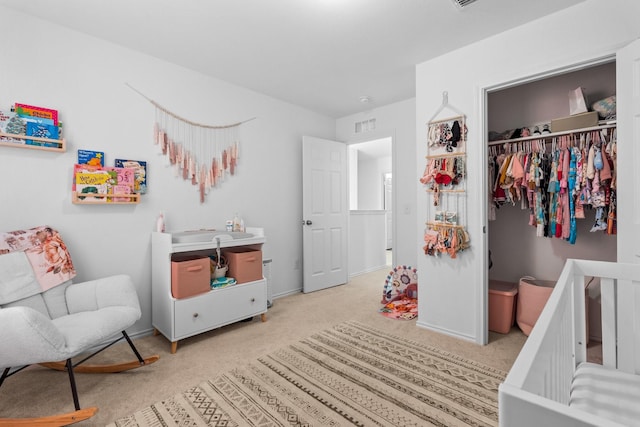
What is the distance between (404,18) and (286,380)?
250cm

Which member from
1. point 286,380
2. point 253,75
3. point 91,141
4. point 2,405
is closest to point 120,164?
point 91,141

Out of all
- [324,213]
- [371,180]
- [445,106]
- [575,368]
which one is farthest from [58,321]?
[371,180]

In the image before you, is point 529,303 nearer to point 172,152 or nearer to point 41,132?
point 172,152

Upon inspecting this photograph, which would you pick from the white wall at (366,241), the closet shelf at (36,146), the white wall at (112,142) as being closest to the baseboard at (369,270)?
the white wall at (366,241)

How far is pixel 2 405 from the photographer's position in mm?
1712

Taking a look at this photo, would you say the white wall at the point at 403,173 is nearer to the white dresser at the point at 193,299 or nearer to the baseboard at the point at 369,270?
the baseboard at the point at 369,270

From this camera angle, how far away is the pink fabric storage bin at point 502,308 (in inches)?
105

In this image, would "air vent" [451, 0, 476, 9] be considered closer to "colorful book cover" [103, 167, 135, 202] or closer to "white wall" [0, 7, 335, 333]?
"white wall" [0, 7, 335, 333]

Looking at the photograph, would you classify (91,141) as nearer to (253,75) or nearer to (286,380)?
(253,75)

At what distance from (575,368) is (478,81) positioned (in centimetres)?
203

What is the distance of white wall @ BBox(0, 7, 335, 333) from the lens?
210 cm

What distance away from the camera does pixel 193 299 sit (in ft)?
8.09

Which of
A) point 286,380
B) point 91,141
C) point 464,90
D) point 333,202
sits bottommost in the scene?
point 286,380

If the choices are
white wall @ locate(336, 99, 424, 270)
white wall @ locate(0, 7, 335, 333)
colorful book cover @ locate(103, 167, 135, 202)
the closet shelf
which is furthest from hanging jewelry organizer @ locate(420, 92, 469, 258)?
the closet shelf
